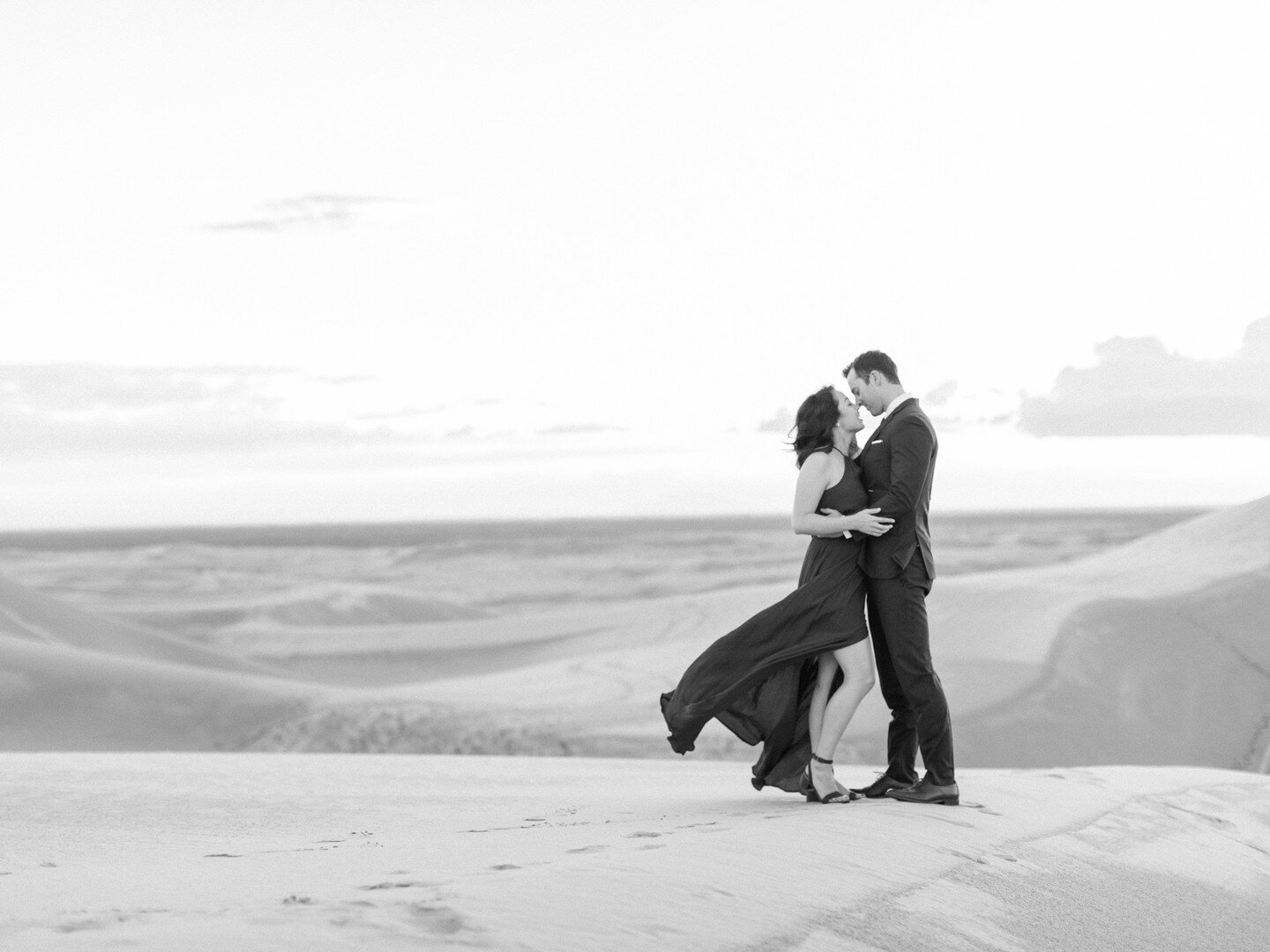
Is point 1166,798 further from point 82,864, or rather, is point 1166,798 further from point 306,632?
point 306,632

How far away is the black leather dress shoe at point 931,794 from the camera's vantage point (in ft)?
13.9

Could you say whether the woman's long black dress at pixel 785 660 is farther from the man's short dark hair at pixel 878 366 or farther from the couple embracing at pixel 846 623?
the man's short dark hair at pixel 878 366

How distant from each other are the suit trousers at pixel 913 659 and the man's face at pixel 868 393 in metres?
0.50

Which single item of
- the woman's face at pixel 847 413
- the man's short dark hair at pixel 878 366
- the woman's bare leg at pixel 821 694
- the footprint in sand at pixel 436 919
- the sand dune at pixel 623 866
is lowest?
the sand dune at pixel 623 866

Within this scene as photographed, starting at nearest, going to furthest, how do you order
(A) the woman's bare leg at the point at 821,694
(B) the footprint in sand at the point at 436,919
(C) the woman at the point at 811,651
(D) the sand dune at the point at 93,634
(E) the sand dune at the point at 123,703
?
1. (B) the footprint in sand at the point at 436,919
2. (C) the woman at the point at 811,651
3. (A) the woman's bare leg at the point at 821,694
4. (E) the sand dune at the point at 123,703
5. (D) the sand dune at the point at 93,634

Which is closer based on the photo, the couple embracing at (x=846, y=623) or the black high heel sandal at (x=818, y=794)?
the couple embracing at (x=846, y=623)

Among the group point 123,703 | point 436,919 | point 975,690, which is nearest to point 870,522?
point 436,919

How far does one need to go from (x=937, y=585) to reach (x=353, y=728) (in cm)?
567

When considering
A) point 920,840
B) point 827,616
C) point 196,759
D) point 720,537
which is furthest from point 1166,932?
point 720,537

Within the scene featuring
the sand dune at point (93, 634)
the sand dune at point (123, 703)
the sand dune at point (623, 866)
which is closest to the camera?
the sand dune at point (623, 866)

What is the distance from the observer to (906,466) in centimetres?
411

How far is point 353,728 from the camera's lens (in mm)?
10805

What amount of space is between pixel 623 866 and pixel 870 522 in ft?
4.85

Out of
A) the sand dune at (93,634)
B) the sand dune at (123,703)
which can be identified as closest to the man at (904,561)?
the sand dune at (123,703)
